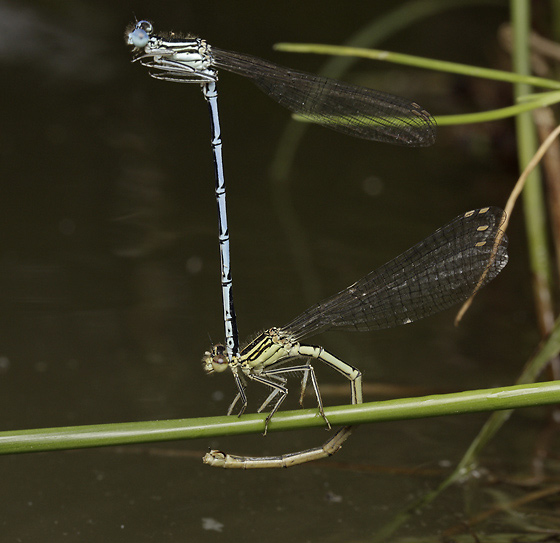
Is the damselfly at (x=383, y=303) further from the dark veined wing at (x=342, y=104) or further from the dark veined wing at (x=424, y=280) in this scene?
the dark veined wing at (x=342, y=104)

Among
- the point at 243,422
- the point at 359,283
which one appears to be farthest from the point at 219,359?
the point at 243,422

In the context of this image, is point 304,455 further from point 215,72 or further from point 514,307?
point 514,307

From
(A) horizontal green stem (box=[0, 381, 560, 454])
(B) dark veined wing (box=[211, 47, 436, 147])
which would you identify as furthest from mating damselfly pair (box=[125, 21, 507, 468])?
(A) horizontal green stem (box=[0, 381, 560, 454])

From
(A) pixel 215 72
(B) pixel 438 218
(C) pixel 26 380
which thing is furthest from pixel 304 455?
(B) pixel 438 218

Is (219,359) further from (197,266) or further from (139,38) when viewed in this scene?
(197,266)

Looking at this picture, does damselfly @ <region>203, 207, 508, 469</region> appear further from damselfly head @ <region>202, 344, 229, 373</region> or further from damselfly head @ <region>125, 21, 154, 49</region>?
damselfly head @ <region>125, 21, 154, 49</region>

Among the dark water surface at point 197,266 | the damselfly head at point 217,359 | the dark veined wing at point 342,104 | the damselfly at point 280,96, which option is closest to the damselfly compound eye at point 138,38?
the damselfly at point 280,96
